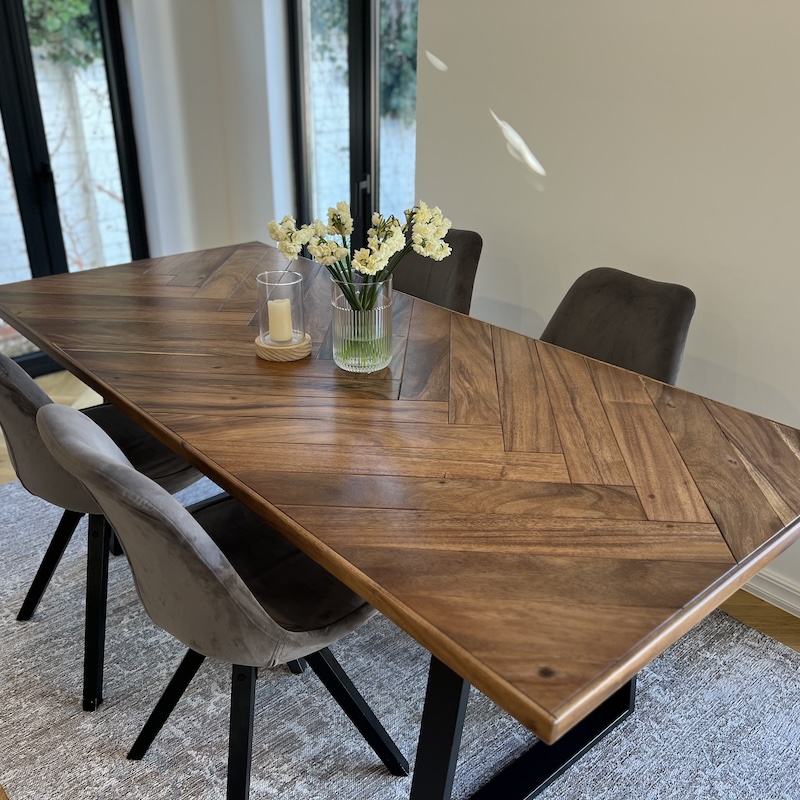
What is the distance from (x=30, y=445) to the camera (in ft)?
5.28

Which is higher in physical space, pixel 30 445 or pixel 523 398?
pixel 523 398

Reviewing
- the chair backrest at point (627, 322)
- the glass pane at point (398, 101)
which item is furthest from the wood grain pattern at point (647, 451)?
the glass pane at point (398, 101)

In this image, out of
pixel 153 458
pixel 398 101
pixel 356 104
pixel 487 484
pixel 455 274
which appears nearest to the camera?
pixel 487 484

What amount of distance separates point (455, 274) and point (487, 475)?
4.08ft

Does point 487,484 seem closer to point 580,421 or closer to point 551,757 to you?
point 580,421

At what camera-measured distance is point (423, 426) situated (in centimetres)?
150

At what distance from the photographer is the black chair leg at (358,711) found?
1.60 meters

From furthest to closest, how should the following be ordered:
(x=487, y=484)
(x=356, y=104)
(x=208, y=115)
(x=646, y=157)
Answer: (x=208, y=115), (x=356, y=104), (x=646, y=157), (x=487, y=484)

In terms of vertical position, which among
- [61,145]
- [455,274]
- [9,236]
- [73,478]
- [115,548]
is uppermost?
[61,145]

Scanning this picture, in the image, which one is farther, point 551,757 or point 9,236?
point 9,236

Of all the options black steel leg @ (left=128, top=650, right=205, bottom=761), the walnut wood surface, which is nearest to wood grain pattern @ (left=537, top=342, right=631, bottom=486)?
the walnut wood surface

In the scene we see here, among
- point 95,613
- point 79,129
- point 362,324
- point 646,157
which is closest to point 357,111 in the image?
point 79,129

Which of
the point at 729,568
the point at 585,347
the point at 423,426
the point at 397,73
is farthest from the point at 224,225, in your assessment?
the point at 729,568

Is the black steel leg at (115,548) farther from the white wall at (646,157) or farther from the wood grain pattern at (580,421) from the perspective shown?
the white wall at (646,157)
